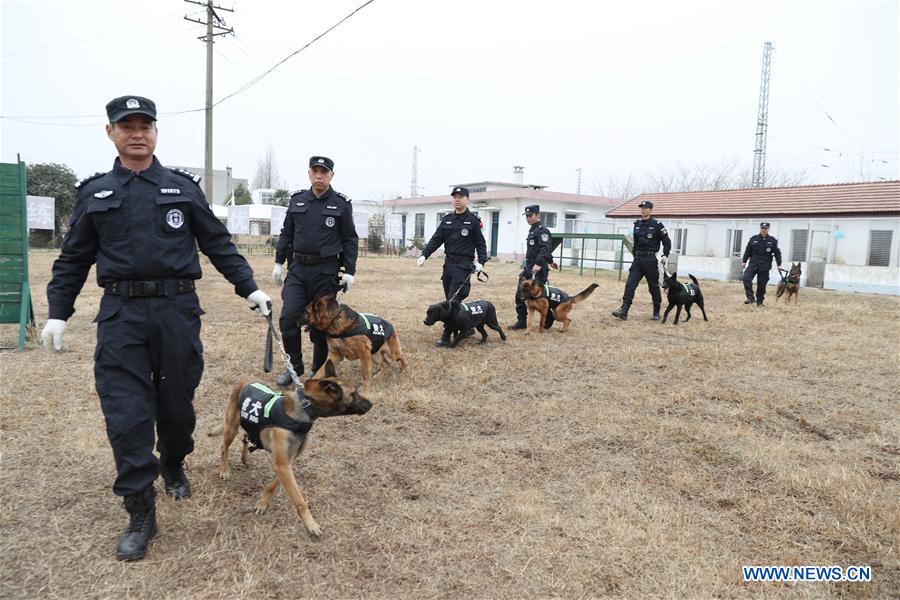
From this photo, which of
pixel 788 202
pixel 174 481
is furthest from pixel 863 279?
pixel 174 481

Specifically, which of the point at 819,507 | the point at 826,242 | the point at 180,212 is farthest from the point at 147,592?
the point at 826,242

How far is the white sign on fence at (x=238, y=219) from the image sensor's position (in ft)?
85.4

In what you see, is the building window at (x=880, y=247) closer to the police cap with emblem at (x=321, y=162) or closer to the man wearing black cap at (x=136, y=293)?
the police cap with emblem at (x=321, y=162)

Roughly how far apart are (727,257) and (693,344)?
15.4 metres

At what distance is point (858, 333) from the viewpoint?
902 centimetres

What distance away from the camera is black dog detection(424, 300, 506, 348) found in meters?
6.72

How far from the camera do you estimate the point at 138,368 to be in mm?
2627

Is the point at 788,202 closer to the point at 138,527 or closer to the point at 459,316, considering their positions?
the point at 459,316

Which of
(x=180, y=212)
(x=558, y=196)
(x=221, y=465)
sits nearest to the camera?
(x=180, y=212)

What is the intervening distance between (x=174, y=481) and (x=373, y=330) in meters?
2.32

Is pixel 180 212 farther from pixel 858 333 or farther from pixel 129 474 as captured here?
pixel 858 333

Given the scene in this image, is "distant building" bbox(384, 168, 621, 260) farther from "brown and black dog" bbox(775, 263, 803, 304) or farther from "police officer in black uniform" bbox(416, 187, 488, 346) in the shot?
"police officer in black uniform" bbox(416, 187, 488, 346)

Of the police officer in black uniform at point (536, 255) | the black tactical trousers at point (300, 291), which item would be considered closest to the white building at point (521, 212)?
the police officer in black uniform at point (536, 255)

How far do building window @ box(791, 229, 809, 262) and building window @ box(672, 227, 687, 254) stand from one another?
4.24m
